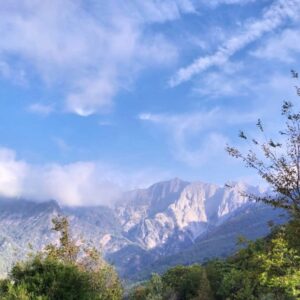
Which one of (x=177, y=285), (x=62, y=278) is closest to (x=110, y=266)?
(x=62, y=278)

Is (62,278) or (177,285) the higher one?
(62,278)

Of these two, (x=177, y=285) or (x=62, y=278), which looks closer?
(x=62, y=278)

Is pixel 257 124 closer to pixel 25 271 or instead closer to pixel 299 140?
pixel 299 140

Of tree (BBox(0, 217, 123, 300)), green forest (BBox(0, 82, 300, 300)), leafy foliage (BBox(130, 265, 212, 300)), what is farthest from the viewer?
leafy foliage (BBox(130, 265, 212, 300))

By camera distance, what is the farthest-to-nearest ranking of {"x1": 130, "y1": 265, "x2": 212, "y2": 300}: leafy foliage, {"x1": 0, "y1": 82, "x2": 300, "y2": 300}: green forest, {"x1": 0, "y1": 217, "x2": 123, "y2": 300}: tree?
{"x1": 130, "y1": 265, "x2": 212, "y2": 300}: leafy foliage
{"x1": 0, "y1": 217, "x2": 123, "y2": 300}: tree
{"x1": 0, "y1": 82, "x2": 300, "y2": 300}: green forest

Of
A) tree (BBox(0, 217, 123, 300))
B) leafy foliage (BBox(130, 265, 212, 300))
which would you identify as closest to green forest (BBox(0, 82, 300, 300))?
tree (BBox(0, 217, 123, 300))

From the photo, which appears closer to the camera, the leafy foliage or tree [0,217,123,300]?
tree [0,217,123,300]

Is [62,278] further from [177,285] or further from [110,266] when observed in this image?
[177,285]

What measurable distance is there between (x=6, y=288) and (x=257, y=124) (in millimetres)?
23764

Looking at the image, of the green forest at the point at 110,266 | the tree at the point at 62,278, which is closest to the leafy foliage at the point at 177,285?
the green forest at the point at 110,266

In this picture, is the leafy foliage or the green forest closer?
the green forest

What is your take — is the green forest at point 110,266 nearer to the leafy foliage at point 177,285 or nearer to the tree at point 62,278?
the tree at point 62,278

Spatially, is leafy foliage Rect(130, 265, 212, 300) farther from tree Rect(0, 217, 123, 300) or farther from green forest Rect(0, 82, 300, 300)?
tree Rect(0, 217, 123, 300)

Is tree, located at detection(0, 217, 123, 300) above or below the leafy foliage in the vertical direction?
above
